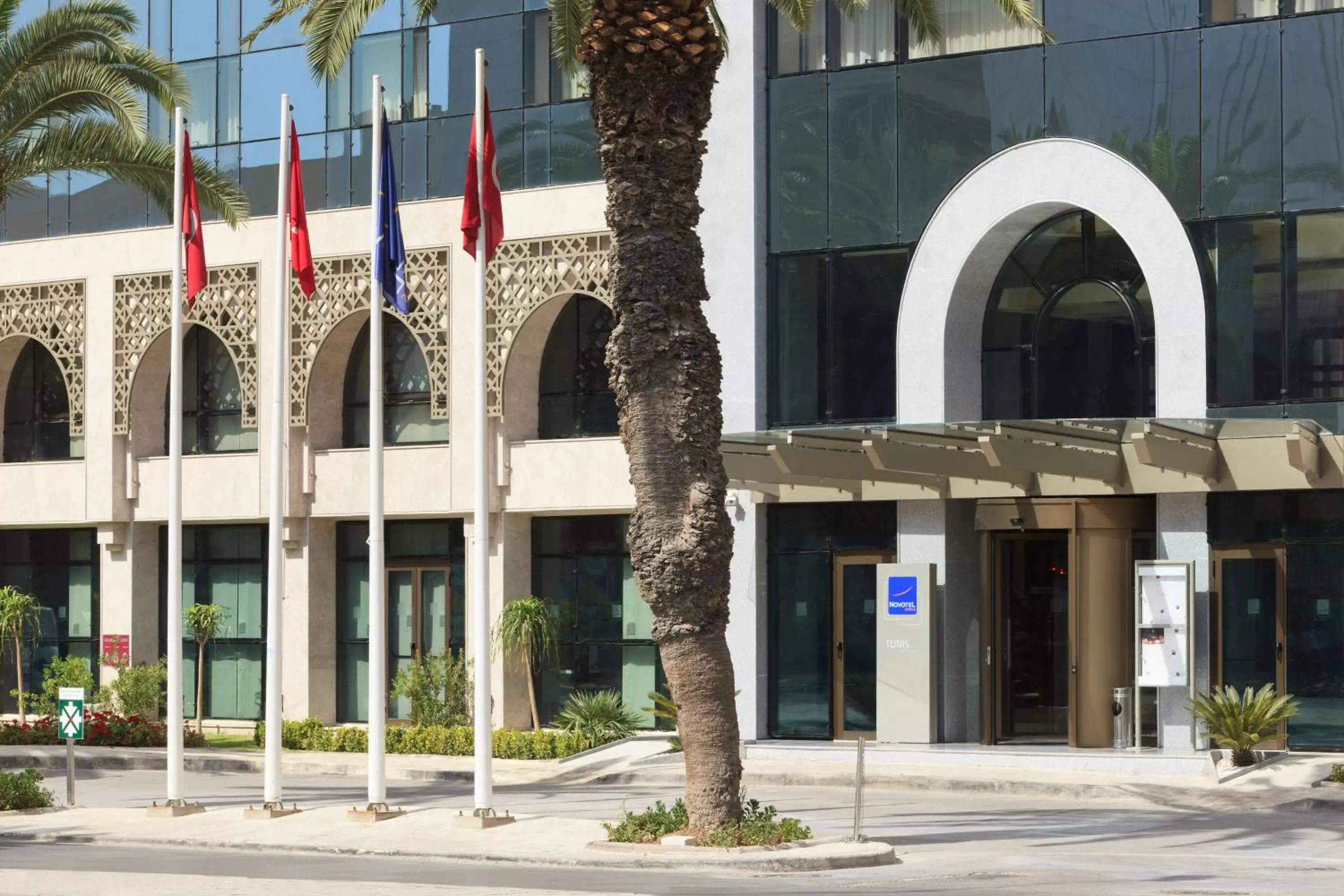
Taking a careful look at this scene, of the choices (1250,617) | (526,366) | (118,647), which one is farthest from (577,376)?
(1250,617)

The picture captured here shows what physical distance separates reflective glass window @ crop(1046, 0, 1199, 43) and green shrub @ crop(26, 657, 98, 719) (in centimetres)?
1977

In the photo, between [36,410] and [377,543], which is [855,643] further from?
[36,410]

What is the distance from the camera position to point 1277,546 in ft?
88.7

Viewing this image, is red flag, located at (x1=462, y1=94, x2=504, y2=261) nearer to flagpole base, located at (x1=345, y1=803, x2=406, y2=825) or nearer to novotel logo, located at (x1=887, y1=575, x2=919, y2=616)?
flagpole base, located at (x1=345, y1=803, x2=406, y2=825)

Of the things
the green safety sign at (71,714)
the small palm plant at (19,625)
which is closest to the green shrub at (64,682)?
the small palm plant at (19,625)

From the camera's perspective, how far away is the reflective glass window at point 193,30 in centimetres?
3781

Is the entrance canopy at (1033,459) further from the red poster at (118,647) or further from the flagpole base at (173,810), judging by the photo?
the red poster at (118,647)

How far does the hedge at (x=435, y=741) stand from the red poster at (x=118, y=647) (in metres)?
4.33

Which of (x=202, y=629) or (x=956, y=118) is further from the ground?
(x=956, y=118)

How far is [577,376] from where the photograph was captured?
34312 mm

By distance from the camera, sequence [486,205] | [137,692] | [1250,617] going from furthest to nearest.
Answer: [137,692] < [1250,617] < [486,205]

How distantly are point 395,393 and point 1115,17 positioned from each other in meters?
14.4

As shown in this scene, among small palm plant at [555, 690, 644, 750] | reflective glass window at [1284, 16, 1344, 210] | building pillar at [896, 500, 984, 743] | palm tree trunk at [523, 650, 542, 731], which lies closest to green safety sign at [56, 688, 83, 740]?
small palm plant at [555, 690, 644, 750]

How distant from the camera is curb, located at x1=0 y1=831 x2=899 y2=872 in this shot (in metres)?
18.0
